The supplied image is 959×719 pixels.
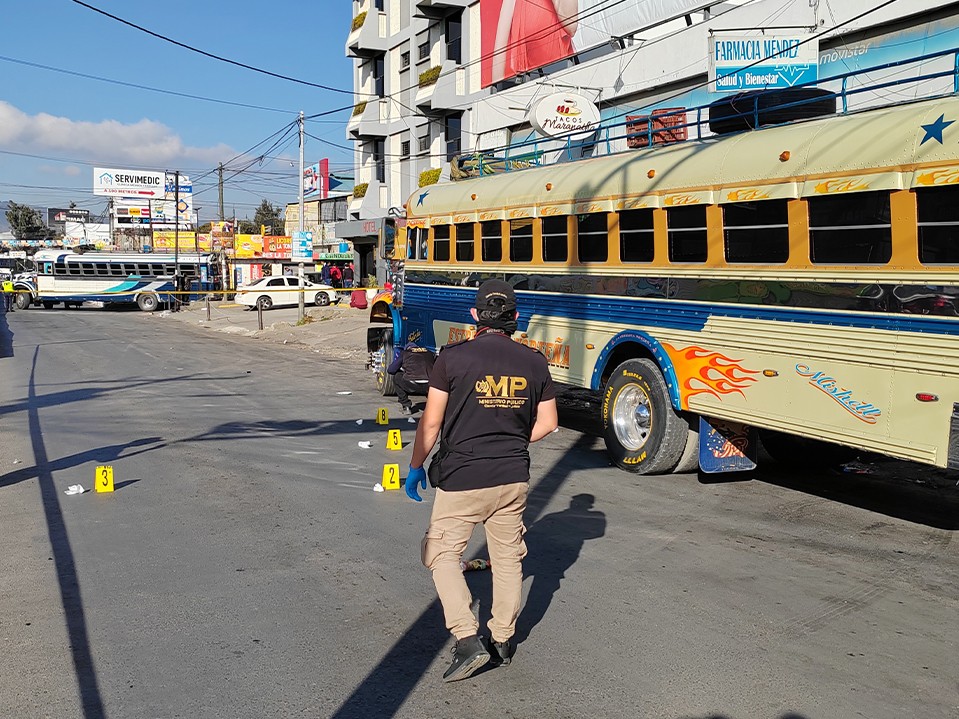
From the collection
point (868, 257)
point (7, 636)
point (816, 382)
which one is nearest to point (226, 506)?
point (7, 636)

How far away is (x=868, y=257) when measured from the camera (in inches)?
272

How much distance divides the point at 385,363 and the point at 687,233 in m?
7.72

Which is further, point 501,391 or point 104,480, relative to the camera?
point 104,480

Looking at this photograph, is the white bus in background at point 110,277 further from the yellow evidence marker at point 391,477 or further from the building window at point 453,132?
the yellow evidence marker at point 391,477

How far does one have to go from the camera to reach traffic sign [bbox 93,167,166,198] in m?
85.6

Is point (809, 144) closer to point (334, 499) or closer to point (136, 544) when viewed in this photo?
point (334, 499)

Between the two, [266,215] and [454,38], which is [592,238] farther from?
[266,215]

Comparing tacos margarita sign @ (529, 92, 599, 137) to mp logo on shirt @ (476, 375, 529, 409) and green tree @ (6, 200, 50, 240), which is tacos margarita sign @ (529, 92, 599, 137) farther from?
green tree @ (6, 200, 50, 240)

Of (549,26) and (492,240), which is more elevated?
(549,26)

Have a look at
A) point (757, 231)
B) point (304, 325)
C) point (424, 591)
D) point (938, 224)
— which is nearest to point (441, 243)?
point (757, 231)

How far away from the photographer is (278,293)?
42.4 m

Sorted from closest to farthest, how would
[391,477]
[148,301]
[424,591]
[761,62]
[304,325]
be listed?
1. [424,591]
2. [391,477]
3. [761,62]
4. [304,325]
5. [148,301]

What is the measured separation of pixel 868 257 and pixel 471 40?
25.2 m

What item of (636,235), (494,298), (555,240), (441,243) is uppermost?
(441,243)
